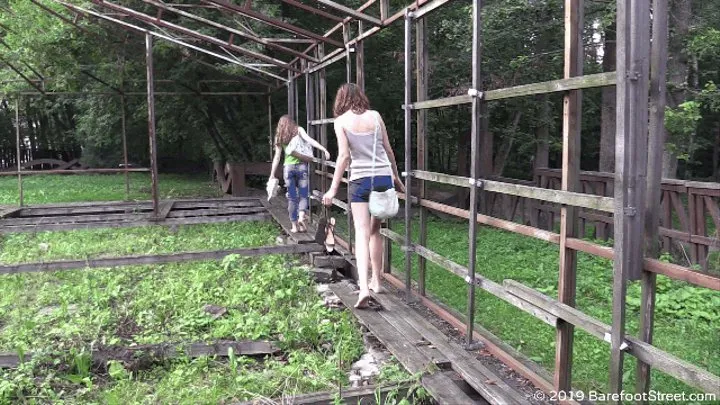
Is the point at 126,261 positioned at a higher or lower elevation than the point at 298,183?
lower

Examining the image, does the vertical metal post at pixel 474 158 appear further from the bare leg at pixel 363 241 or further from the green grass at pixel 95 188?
the green grass at pixel 95 188

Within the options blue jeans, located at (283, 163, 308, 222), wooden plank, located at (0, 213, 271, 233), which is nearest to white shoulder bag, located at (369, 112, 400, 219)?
blue jeans, located at (283, 163, 308, 222)

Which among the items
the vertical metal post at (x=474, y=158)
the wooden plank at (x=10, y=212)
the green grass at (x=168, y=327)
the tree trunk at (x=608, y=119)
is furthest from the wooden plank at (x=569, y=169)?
the wooden plank at (x=10, y=212)

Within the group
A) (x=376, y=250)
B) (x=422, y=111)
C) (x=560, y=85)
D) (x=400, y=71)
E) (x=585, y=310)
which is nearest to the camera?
(x=560, y=85)

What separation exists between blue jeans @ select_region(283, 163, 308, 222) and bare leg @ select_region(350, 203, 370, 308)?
3.47m

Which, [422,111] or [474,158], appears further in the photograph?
[422,111]

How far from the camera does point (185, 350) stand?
4.46m

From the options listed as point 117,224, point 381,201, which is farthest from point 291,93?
point 381,201

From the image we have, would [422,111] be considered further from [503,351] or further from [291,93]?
[291,93]

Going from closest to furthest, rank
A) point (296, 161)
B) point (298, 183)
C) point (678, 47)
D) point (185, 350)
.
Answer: point (185, 350) < point (296, 161) < point (298, 183) < point (678, 47)

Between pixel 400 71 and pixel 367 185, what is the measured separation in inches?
369

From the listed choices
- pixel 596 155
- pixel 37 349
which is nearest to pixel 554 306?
pixel 37 349

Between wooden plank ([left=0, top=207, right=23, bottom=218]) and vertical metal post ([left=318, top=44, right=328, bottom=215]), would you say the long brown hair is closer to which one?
vertical metal post ([left=318, top=44, right=328, bottom=215])

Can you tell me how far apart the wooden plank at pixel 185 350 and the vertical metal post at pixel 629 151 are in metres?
2.72
